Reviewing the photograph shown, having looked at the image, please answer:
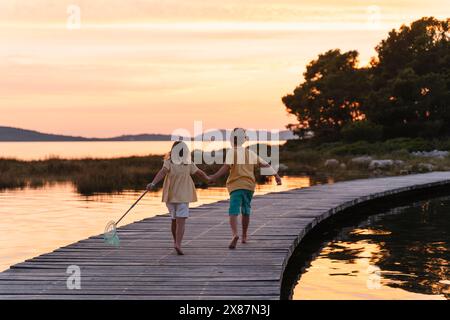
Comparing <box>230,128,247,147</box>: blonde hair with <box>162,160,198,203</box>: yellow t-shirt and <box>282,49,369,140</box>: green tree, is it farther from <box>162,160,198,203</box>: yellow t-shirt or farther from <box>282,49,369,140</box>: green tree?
<box>282,49,369,140</box>: green tree

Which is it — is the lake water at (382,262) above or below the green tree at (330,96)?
below

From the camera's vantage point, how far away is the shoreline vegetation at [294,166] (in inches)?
1387

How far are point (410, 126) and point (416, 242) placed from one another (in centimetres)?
4818

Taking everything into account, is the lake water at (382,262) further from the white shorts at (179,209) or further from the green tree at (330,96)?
the green tree at (330,96)

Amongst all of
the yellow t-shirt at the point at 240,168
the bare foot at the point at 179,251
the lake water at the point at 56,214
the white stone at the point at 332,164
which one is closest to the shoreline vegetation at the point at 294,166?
the white stone at the point at 332,164

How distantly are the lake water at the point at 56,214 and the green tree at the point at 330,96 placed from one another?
40.0 meters

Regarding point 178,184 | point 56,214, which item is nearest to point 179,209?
point 178,184

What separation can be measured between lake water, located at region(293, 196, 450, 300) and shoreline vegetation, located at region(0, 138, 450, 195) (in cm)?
1489

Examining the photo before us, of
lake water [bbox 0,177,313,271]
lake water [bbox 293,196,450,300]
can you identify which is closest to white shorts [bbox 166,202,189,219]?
lake water [bbox 293,196,450,300]

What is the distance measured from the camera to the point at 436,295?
11.4 m

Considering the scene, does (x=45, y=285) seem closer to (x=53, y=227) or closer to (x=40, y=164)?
(x=53, y=227)

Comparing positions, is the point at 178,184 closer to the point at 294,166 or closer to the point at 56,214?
the point at 56,214

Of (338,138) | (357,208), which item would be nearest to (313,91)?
(338,138)

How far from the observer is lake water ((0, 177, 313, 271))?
17453 mm
